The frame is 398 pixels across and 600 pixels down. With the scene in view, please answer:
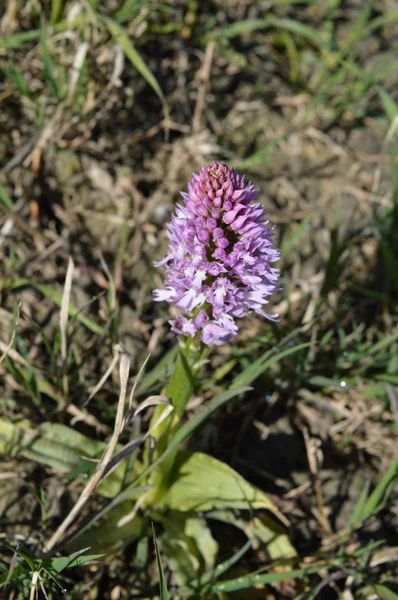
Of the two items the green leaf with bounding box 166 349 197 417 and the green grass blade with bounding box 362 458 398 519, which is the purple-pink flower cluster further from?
the green grass blade with bounding box 362 458 398 519

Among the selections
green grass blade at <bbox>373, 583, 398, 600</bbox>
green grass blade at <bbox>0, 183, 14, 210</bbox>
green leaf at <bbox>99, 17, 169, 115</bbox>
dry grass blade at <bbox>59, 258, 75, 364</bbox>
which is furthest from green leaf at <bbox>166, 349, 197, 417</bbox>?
green leaf at <bbox>99, 17, 169, 115</bbox>

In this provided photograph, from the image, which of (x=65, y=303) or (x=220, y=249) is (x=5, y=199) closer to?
(x=65, y=303)

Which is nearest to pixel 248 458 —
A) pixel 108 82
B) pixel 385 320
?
pixel 385 320

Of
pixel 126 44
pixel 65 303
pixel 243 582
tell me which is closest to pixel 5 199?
pixel 65 303

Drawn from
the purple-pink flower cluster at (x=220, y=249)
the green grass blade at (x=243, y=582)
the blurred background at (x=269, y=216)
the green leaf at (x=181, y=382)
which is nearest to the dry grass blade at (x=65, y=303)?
the blurred background at (x=269, y=216)

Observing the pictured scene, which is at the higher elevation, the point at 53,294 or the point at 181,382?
the point at 53,294

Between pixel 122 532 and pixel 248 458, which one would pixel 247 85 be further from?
pixel 122 532
